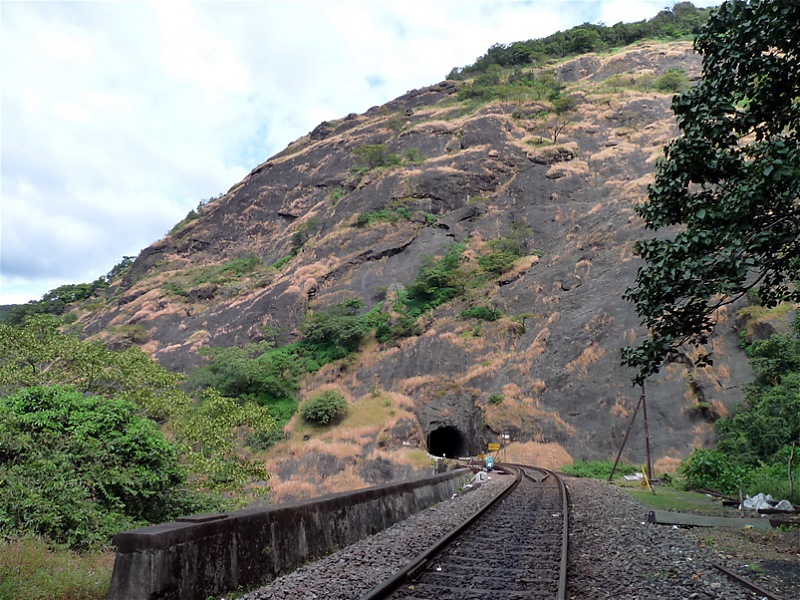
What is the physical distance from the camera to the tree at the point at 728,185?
6.45 m

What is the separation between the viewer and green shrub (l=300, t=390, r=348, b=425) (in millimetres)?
36719

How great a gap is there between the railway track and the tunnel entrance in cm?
2665

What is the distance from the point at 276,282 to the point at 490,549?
55344mm

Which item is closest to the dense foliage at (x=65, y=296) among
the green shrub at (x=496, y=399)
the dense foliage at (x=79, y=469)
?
the green shrub at (x=496, y=399)

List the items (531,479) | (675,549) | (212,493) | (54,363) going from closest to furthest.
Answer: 1. (675,549)
2. (212,493)
3. (54,363)
4. (531,479)

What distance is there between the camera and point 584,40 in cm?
10231

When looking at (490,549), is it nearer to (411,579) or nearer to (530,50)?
(411,579)

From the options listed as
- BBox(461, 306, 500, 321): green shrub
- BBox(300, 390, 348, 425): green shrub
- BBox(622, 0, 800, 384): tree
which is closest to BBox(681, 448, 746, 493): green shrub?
BBox(622, 0, 800, 384): tree

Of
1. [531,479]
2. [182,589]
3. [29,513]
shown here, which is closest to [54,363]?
[29,513]

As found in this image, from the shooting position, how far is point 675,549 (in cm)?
826

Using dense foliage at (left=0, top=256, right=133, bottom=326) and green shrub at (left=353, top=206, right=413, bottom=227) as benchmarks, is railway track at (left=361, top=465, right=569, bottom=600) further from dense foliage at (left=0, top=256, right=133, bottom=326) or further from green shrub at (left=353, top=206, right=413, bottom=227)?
dense foliage at (left=0, top=256, right=133, bottom=326)

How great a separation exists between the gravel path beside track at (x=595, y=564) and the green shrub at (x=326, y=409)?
2579 centimetres

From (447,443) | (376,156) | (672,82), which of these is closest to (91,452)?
(447,443)

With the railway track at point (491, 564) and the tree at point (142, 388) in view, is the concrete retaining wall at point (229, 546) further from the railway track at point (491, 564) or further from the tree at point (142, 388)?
the tree at point (142, 388)
